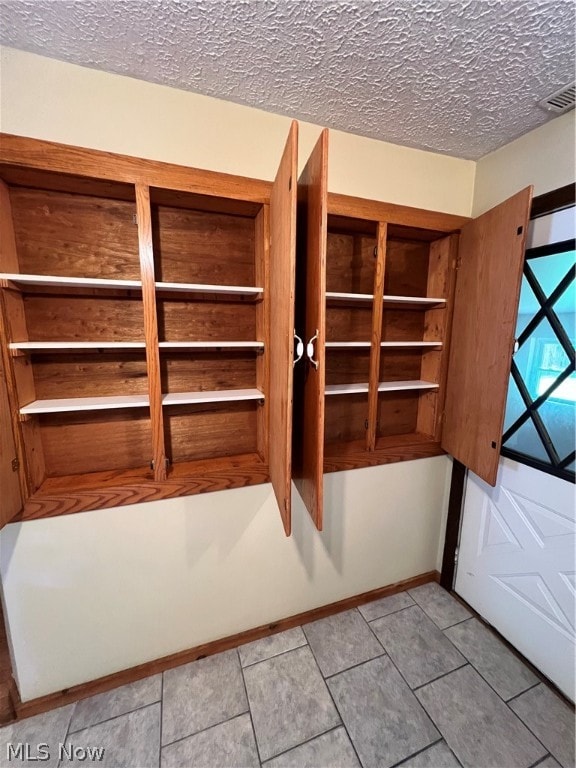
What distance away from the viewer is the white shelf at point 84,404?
1.19 metres

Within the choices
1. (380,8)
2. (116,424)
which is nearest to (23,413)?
(116,424)

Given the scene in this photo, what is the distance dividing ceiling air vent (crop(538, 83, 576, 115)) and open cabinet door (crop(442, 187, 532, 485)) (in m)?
0.38

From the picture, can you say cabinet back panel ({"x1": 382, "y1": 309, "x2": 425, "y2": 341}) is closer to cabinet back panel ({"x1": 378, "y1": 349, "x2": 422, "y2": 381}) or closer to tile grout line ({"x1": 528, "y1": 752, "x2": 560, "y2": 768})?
cabinet back panel ({"x1": 378, "y1": 349, "x2": 422, "y2": 381})

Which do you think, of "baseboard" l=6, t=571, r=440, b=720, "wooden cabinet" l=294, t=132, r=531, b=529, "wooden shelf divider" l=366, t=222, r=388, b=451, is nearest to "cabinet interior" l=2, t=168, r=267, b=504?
"wooden cabinet" l=294, t=132, r=531, b=529

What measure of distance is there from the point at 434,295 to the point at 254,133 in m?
1.32

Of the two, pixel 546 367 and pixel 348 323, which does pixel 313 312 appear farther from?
pixel 546 367

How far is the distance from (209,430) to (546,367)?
1.74 m

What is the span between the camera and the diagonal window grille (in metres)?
1.37

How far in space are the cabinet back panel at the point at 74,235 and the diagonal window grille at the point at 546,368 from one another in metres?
1.96

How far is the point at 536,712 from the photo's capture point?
4.39ft

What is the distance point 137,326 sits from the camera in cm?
141

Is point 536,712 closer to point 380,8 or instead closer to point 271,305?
point 271,305

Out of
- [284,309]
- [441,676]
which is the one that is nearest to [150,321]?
[284,309]

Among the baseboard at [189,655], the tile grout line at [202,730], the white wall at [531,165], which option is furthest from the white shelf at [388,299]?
the tile grout line at [202,730]
